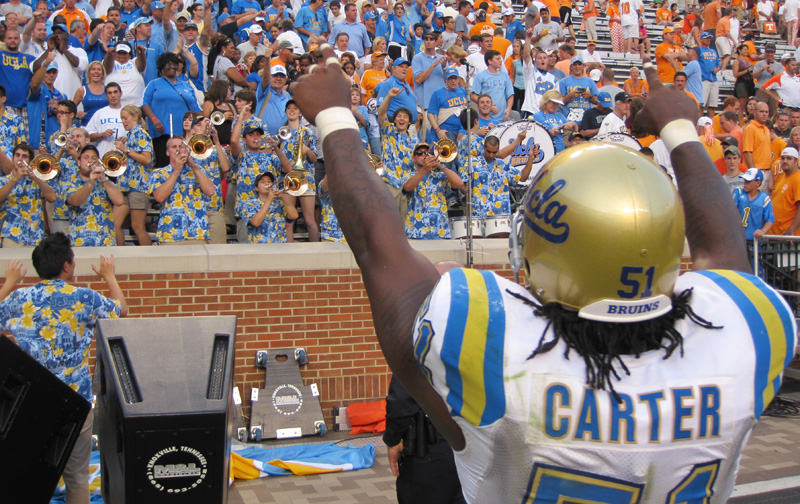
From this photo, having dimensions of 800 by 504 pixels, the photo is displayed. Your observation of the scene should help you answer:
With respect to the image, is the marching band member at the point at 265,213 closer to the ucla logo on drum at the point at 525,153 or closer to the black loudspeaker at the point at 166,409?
the ucla logo on drum at the point at 525,153

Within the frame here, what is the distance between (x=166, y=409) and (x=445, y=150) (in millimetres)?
6705

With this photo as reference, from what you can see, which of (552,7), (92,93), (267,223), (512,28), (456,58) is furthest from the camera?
(552,7)

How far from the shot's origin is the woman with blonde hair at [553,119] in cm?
1185

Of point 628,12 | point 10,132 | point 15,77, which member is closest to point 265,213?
point 10,132

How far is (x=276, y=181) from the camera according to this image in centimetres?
906

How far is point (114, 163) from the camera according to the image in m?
8.31

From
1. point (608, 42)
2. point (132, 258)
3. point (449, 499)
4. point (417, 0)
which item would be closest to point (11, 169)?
point (132, 258)

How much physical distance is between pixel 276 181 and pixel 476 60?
5442 mm

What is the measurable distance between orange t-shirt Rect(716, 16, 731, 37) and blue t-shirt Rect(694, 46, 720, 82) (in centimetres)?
172

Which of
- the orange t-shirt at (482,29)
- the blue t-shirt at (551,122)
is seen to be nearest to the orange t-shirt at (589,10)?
the orange t-shirt at (482,29)

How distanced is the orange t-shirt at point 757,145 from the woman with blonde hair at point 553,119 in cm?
234

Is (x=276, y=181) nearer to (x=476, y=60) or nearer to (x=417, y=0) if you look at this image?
(x=476, y=60)

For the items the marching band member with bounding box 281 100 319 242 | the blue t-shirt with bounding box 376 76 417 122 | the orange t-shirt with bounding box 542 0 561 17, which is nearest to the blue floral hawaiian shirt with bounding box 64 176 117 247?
the marching band member with bounding box 281 100 319 242

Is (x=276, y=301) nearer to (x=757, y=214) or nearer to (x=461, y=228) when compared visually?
(x=461, y=228)
